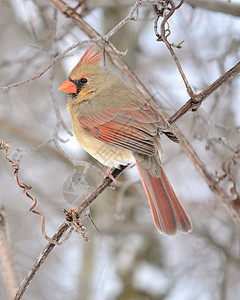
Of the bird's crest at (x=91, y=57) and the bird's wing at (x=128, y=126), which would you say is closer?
the bird's wing at (x=128, y=126)

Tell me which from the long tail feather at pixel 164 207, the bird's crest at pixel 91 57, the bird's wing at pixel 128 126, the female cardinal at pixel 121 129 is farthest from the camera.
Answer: the bird's crest at pixel 91 57

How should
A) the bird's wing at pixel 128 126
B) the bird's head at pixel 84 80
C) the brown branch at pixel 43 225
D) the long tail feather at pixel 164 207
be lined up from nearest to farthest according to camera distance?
the brown branch at pixel 43 225, the long tail feather at pixel 164 207, the bird's wing at pixel 128 126, the bird's head at pixel 84 80

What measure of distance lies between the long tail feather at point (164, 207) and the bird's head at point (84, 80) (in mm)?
729

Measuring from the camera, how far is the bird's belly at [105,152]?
2.75m

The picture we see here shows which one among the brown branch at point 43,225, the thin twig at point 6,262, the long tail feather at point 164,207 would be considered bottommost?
the thin twig at point 6,262

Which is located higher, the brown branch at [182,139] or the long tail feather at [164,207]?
the brown branch at [182,139]

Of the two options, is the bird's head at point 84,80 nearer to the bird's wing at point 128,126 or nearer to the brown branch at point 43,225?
the bird's wing at point 128,126

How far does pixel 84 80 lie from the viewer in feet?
10.4

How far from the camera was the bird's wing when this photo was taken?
268 centimetres

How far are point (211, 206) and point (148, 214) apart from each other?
2.74 ft

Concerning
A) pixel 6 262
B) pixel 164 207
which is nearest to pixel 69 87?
pixel 164 207

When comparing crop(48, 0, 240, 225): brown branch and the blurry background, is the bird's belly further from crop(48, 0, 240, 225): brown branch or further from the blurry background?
Answer: the blurry background

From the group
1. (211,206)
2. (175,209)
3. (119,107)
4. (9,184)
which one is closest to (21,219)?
(9,184)

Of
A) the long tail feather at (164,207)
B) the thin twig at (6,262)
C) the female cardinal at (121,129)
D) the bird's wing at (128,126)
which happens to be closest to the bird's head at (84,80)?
the female cardinal at (121,129)
